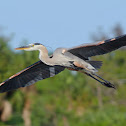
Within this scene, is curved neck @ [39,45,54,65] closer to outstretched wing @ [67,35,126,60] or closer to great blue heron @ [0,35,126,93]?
great blue heron @ [0,35,126,93]

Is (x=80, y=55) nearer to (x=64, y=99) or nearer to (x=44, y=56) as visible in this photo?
(x=44, y=56)

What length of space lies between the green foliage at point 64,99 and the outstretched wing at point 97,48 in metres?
5.83

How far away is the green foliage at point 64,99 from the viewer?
1973 cm

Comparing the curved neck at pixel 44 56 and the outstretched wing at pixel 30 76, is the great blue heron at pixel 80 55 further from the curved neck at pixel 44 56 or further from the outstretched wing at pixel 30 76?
the outstretched wing at pixel 30 76

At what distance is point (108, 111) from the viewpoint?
2416cm

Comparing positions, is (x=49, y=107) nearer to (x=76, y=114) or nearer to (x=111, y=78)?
(x=76, y=114)

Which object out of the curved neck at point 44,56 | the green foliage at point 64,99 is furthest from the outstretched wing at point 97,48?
the green foliage at point 64,99

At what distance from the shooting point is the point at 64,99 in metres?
23.2

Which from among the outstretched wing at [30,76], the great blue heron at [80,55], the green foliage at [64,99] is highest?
the great blue heron at [80,55]

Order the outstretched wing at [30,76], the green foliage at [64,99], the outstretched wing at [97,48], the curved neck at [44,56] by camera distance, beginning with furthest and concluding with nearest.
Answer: the green foliage at [64,99], the outstretched wing at [30,76], the curved neck at [44,56], the outstretched wing at [97,48]

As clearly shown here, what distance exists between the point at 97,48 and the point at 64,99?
13.9m

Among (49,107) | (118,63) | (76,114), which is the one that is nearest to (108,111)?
(76,114)

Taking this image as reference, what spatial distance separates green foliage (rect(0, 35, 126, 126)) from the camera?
777 inches

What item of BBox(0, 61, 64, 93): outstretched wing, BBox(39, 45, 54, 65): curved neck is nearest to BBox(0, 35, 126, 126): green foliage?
BBox(0, 61, 64, 93): outstretched wing
